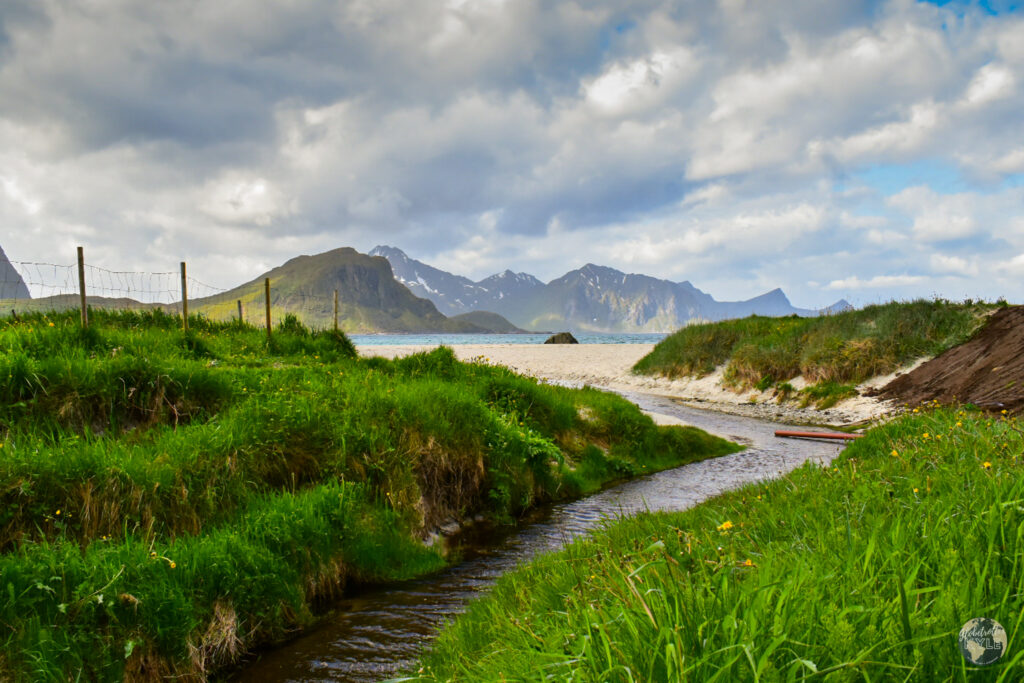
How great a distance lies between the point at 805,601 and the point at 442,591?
5986 mm

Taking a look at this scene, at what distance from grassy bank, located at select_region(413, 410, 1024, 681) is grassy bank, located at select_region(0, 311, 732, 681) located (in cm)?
258

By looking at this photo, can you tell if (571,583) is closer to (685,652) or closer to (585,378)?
(685,652)

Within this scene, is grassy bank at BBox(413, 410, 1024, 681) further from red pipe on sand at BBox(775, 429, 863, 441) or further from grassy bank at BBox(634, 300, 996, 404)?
grassy bank at BBox(634, 300, 996, 404)

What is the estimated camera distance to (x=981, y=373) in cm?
1844

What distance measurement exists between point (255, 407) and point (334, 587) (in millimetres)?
3439

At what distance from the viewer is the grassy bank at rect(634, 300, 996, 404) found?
24.8m

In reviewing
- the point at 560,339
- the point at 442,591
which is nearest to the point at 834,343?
the point at 442,591

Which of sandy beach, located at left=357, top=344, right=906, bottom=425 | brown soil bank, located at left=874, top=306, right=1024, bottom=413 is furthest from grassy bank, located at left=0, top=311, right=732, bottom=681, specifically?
brown soil bank, located at left=874, top=306, right=1024, bottom=413

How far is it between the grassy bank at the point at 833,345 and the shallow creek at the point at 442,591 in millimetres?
12202

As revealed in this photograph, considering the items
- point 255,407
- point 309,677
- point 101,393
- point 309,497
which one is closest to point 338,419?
point 255,407

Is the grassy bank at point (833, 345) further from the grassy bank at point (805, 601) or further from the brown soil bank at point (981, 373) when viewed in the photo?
the grassy bank at point (805, 601)

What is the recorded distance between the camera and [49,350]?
10.5 m

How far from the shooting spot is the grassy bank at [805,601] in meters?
2.20

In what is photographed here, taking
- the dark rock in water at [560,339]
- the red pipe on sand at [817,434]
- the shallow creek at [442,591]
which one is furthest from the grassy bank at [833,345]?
the dark rock in water at [560,339]
